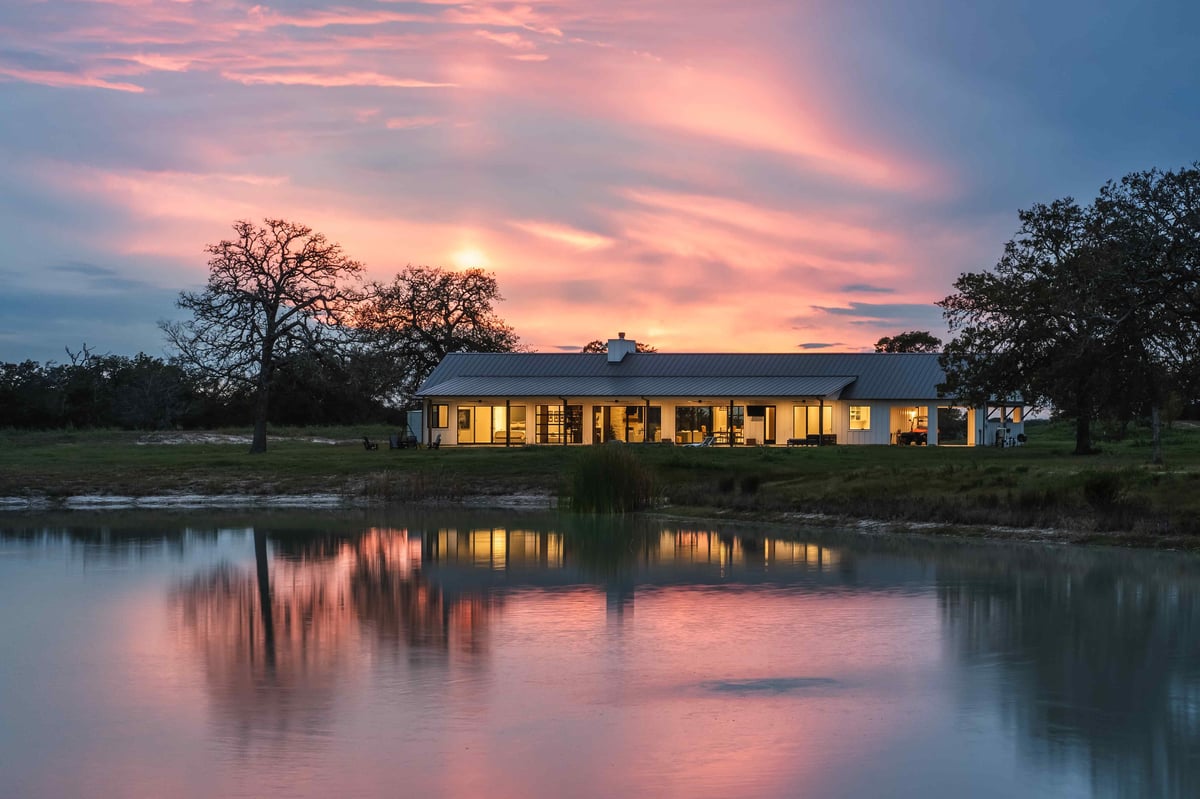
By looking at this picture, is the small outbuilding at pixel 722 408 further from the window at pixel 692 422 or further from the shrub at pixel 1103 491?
the shrub at pixel 1103 491

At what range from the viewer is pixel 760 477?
31891 mm

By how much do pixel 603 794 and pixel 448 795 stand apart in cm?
86

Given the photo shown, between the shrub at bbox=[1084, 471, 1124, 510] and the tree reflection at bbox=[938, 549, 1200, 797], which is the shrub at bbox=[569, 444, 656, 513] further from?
the tree reflection at bbox=[938, 549, 1200, 797]

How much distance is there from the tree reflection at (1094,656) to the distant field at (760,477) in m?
4.44

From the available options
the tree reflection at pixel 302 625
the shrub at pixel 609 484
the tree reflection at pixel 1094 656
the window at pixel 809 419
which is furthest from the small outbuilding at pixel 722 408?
the tree reflection at pixel 1094 656

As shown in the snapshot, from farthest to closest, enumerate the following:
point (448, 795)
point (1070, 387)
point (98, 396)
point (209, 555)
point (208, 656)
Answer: point (98, 396)
point (1070, 387)
point (209, 555)
point (208, 656)
point (448, 795)

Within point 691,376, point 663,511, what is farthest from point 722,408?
point 663,511

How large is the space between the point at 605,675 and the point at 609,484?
18060 mm

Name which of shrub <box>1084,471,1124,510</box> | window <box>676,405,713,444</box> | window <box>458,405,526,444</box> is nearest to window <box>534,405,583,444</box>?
window <box>458,405,526,444</box>

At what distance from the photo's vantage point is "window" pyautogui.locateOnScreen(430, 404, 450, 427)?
178ft

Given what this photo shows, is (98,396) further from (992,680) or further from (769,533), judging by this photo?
(992,680)

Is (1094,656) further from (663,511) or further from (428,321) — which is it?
(428,321)

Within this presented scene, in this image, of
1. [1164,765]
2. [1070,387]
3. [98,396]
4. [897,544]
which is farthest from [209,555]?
[98,396]

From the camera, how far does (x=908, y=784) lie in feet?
25.1
